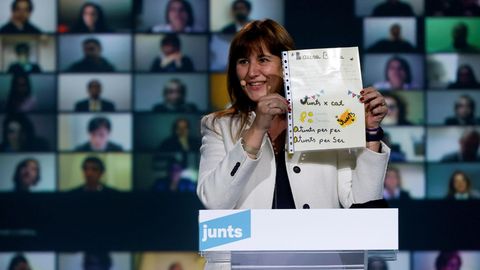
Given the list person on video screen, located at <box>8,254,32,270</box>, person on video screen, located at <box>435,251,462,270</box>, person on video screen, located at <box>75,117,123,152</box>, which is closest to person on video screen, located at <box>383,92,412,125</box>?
person on video screen, located at <box>435,251,462,270</box>

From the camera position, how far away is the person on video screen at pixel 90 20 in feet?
18.1

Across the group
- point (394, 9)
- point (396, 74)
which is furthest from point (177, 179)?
point (394, 9)

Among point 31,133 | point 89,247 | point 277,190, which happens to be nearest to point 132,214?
point 89,247

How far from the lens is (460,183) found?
5520 millimetres

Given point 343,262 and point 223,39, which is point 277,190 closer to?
point 343,262

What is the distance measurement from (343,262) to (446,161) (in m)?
3.69

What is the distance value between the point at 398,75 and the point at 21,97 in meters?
1.98

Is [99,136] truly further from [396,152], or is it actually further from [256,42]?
[256,42]

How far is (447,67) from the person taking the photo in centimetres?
552

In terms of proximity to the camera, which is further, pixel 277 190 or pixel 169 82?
pixel 169 82

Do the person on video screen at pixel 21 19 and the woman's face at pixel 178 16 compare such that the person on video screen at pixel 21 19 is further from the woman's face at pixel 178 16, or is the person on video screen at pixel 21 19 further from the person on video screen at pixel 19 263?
the person on video screen at pixel 19 263

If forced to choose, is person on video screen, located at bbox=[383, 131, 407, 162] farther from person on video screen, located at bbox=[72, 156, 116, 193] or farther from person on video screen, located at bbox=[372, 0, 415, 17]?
person on video screen, located at bbox=[72, 156, 116, 193]

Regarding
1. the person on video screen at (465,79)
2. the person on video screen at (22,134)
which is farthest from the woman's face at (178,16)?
the person on video screen at (465,79)

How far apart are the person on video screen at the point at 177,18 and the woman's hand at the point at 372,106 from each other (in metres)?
3.29
